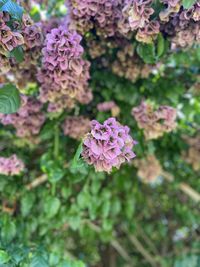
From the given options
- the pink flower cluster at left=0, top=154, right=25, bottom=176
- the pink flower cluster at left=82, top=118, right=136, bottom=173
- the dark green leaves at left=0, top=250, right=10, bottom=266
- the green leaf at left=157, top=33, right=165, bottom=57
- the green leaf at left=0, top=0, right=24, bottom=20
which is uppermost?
the green leaf at left=157, top=33, right=165, bottom=57

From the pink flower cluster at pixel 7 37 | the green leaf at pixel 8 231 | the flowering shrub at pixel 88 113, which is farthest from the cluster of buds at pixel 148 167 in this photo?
the pink flower cluster at pixel 7 37

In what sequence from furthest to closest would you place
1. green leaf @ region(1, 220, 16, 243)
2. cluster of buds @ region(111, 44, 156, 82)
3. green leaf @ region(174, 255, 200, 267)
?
green leaf @ region(174, 255, 200, 267) → cluster of buds @ region(111, 44, 156, 82) → green leaf @ region(1, 220, 16, 243)

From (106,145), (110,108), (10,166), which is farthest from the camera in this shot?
(110,108)

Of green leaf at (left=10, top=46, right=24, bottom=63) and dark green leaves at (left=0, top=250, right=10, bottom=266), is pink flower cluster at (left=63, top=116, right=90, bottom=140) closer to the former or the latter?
green leaf at (left=10, top=46, right=24, bottom=63)

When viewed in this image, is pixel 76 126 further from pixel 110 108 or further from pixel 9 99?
pixel 9 99

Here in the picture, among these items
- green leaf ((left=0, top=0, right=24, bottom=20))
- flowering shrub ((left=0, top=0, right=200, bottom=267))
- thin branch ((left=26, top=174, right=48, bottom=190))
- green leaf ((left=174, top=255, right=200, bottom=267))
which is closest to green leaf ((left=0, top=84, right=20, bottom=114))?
flowering shrub ((left=0, top=0, right=200, bottom=267))

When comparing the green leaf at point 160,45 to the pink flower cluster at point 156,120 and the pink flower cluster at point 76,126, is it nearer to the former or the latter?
the pink flower cluster at point 156,120

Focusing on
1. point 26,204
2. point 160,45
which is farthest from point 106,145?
point 26,204
